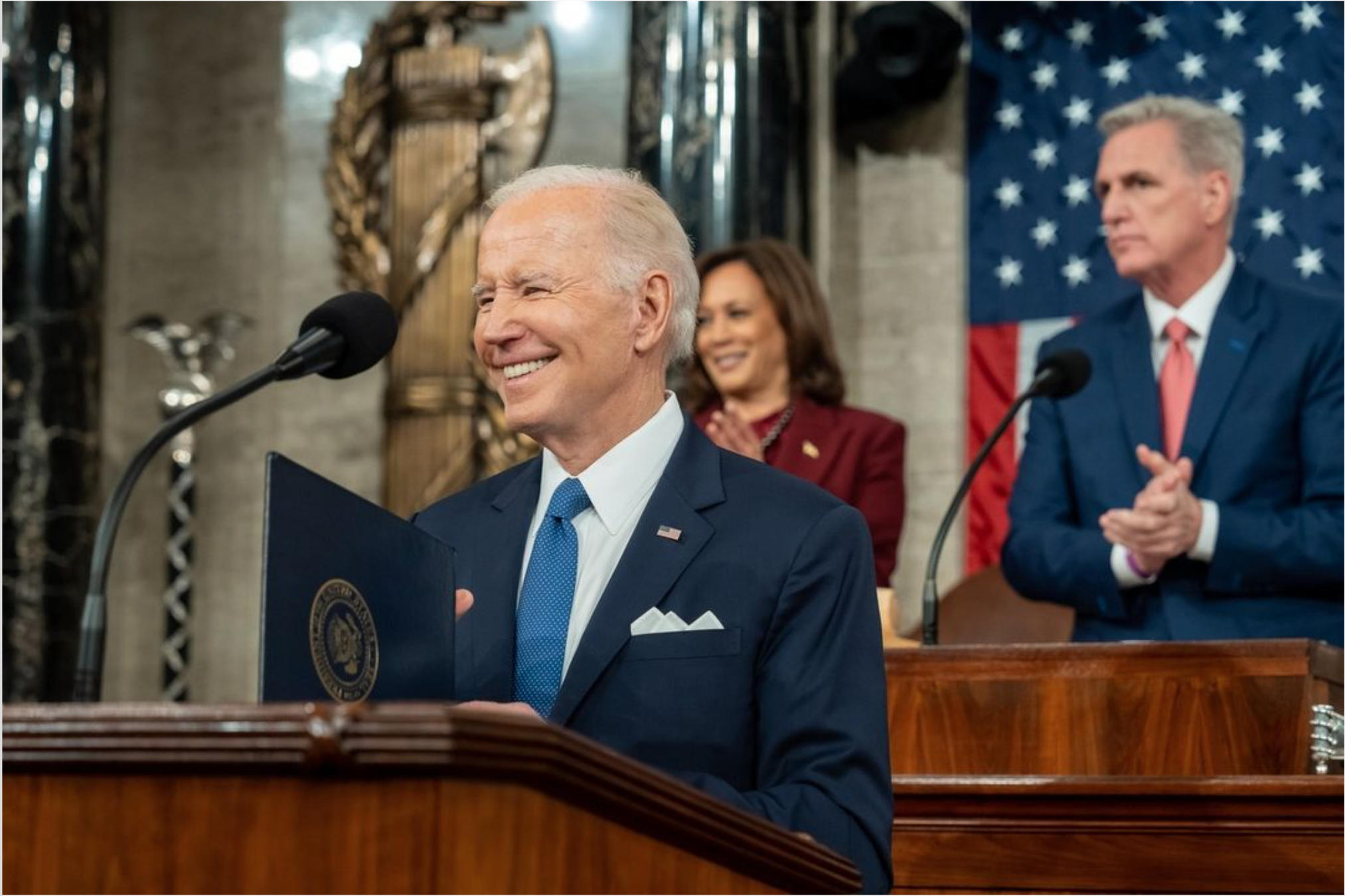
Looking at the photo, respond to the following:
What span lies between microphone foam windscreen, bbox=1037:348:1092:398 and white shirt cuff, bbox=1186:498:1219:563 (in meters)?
0.38

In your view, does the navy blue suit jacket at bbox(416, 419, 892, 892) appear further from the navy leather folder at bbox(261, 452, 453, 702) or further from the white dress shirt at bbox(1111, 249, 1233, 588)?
the white dress shirt at bbox(1111, 249, 1233, 588)

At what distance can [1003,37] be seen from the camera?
25.2ft

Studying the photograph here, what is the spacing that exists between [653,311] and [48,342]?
18.5 ft

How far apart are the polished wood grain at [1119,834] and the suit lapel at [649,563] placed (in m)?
0.89

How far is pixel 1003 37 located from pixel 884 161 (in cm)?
66

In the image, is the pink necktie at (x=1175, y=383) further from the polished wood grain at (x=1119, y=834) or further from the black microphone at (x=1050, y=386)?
the polished wood grain at (x=1119, y=834)

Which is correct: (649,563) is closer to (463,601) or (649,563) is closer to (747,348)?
(463,601)

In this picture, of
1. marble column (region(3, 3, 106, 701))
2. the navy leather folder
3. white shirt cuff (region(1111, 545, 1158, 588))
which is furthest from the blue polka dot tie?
marble column (region(3, 3, 106, 701))

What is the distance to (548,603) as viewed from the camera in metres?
2.64

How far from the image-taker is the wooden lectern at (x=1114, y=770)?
10.2ft

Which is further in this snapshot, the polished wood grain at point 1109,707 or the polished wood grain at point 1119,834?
the polished wood grain at point 1109,707

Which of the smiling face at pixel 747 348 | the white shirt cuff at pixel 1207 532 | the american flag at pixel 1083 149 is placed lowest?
the white shirt cuff at pixel 1207 532

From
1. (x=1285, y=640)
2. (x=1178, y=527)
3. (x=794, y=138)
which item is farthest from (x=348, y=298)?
(x=794, y=138)

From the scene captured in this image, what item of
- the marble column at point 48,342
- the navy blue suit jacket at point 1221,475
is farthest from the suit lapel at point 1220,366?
the marble column at point 48,342
